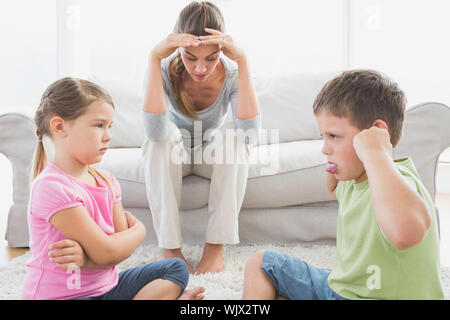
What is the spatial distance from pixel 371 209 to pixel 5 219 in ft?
6.97

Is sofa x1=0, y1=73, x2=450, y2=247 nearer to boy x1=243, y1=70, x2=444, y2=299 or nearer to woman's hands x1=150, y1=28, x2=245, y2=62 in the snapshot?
woman's hands x1=150, y1=28, x2=245, y2=62

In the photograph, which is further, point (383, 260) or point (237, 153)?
point (237, 153)

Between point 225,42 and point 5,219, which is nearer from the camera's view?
point 225,42

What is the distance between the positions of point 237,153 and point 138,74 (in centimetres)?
213

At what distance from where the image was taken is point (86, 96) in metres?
0.98

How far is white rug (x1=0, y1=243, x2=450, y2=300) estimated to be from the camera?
130 centimetres

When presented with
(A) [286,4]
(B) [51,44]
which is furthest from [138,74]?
(A) [286,4]

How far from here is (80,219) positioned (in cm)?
89

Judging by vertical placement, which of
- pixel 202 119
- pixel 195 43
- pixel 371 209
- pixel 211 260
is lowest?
pixel 211 260

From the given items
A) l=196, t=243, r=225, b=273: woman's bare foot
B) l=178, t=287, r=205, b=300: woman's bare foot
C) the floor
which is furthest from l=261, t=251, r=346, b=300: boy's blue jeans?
the floor

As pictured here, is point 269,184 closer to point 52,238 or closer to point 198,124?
point 198,124

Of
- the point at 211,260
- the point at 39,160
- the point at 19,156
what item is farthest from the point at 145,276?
the point at 19,156

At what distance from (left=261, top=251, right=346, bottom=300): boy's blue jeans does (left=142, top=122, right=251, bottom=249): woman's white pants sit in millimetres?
521
